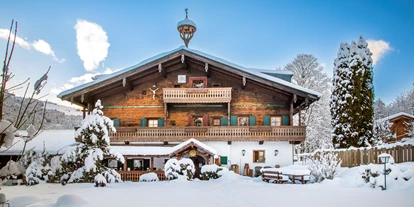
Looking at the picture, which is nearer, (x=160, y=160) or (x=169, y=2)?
(x=169, y=2)

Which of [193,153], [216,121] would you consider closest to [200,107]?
[216,121]

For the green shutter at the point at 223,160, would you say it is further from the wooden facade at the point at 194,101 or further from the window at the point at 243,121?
the window at the point at 243,121

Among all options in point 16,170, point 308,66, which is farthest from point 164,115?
point 16,170

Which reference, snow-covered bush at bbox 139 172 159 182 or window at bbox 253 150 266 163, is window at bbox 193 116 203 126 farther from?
snow-covered bush at bbox 139 172 159 182

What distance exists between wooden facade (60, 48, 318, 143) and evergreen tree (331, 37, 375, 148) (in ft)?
6.58

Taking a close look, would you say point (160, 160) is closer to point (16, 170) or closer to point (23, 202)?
point (23, 202)

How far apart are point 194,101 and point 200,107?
1363mm

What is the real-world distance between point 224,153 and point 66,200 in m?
14.7

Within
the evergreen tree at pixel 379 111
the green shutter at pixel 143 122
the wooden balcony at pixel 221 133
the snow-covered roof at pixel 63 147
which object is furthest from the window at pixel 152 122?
the evergreen tree at pixel 379 111

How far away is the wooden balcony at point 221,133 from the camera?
22.4 metres

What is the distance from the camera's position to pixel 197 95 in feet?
76.7

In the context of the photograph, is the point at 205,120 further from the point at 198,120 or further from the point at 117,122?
the point at 117,122

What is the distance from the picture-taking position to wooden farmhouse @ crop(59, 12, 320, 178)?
22547mm

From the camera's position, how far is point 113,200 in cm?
1028
